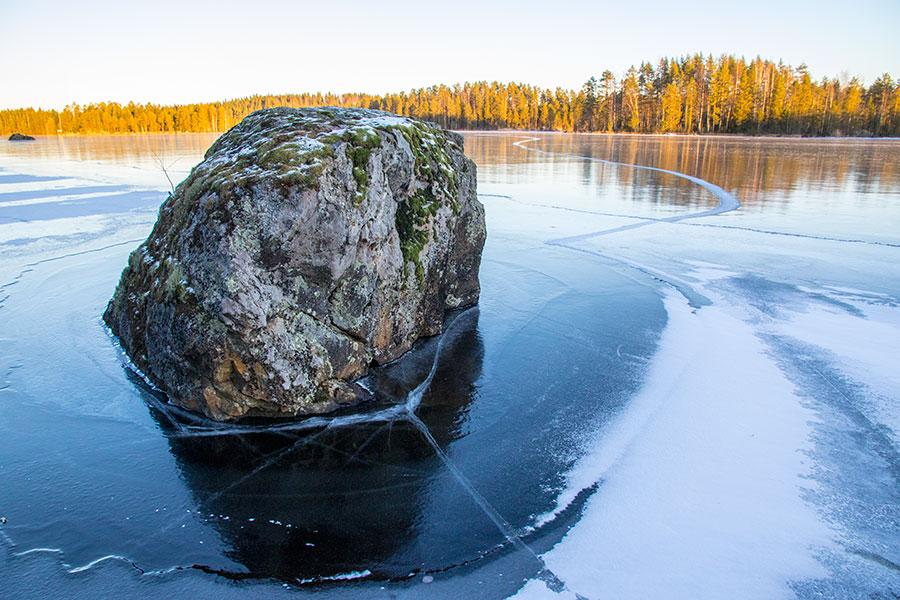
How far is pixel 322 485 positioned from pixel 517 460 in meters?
1.87

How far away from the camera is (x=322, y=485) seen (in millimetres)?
4965

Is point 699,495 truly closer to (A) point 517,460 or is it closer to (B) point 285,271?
(A) point 517,460

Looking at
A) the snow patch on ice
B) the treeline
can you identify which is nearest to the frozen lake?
the snow patch on ice

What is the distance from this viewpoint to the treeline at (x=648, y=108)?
290 ft

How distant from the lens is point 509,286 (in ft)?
35.6

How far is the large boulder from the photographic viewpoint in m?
6.08

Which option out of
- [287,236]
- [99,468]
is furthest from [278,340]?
[99,468]

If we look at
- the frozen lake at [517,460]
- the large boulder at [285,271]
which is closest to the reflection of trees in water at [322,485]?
the frozen lake at [517,460]

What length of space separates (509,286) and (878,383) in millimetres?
6000

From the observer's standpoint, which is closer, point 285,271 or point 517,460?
point 517,460

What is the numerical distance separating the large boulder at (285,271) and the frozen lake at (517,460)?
0.45 m

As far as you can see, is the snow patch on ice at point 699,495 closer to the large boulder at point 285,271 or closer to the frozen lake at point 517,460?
the frozen lake at point 517,460

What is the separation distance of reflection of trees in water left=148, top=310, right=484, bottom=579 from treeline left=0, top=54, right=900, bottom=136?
79383mm

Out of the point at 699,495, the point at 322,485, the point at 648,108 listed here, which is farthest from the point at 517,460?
the point at 648,108
